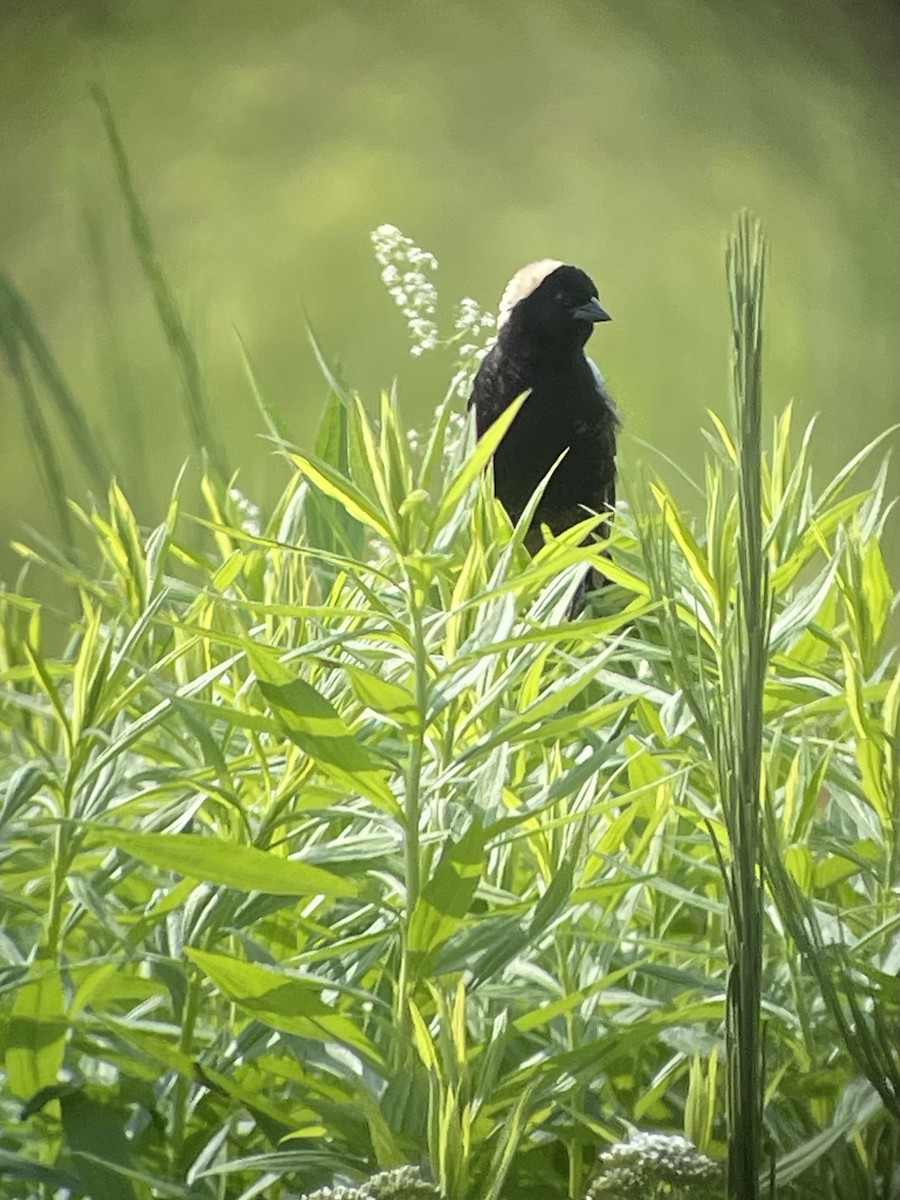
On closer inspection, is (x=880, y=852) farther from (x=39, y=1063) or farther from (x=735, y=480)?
(x=39, y=1063)

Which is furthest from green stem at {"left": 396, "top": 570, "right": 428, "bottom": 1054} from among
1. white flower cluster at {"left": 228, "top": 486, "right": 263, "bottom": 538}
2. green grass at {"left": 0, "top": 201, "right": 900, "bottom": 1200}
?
white flower cluster at {"left": 228, "top": 486, "right": 263, "bottom": 538}

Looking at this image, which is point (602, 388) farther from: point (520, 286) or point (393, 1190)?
point (393, 1190)

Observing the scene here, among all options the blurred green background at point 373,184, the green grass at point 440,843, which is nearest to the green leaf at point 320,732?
the green grass at point 440,843

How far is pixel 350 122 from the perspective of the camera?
0.61 meters

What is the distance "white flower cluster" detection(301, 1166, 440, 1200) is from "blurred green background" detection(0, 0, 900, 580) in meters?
0.33

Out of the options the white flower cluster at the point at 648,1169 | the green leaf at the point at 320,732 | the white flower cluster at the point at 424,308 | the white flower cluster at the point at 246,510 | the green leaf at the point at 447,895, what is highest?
the white flower cluster at the point at 424,308

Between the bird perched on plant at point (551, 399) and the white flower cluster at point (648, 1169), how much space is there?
0.29m

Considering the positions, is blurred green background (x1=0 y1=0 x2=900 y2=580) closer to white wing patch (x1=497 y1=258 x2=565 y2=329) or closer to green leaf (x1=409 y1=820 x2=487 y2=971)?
white wing patch (x1=497 y1=258 x2=565 y2=329)

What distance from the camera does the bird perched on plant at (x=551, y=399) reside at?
0.61 meters

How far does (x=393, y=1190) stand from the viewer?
53cm

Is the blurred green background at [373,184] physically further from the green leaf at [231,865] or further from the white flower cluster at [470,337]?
the green leaf at [231,865]

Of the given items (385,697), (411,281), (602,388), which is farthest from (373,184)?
(385,697)

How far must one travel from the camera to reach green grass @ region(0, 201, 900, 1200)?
20.9 inches

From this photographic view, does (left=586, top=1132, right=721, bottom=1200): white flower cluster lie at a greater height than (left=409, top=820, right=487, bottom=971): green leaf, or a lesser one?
lesser
